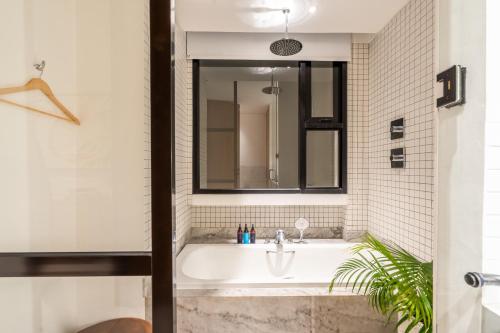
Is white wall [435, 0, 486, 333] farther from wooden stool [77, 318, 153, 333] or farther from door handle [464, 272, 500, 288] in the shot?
wooden stool [77, 318, 153, 333]

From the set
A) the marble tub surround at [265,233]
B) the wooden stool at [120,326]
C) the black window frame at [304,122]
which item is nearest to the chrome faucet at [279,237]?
the marble tub surround at [265,233]

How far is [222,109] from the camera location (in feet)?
8.73

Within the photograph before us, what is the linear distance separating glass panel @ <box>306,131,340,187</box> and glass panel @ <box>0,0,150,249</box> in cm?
211

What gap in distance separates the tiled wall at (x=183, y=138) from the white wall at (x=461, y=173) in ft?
5.90

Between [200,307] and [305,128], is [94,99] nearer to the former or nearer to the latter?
[200,307]

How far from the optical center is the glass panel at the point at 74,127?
2.14ft

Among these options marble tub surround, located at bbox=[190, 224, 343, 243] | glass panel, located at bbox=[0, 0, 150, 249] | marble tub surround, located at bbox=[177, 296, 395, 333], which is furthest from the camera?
marble tub surround, located at bbox=[190, 224, 343, 243]

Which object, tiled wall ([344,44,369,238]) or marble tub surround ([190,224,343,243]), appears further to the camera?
marble tub surround ([190,224,343,243])

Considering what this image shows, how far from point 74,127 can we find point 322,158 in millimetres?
2246

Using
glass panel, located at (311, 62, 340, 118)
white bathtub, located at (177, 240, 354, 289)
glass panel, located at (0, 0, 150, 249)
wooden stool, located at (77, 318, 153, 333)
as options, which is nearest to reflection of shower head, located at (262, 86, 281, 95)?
glass panel, located at (311, 62, 340, 118)

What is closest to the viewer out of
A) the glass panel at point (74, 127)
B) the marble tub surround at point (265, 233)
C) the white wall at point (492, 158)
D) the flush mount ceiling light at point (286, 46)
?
the glass panel at point (74, 127)

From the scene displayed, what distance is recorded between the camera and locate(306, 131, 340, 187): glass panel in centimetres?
261

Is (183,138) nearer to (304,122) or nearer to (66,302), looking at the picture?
(304,122)

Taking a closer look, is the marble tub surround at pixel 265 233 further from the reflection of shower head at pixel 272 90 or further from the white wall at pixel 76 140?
the white wall at pixel 76 140
